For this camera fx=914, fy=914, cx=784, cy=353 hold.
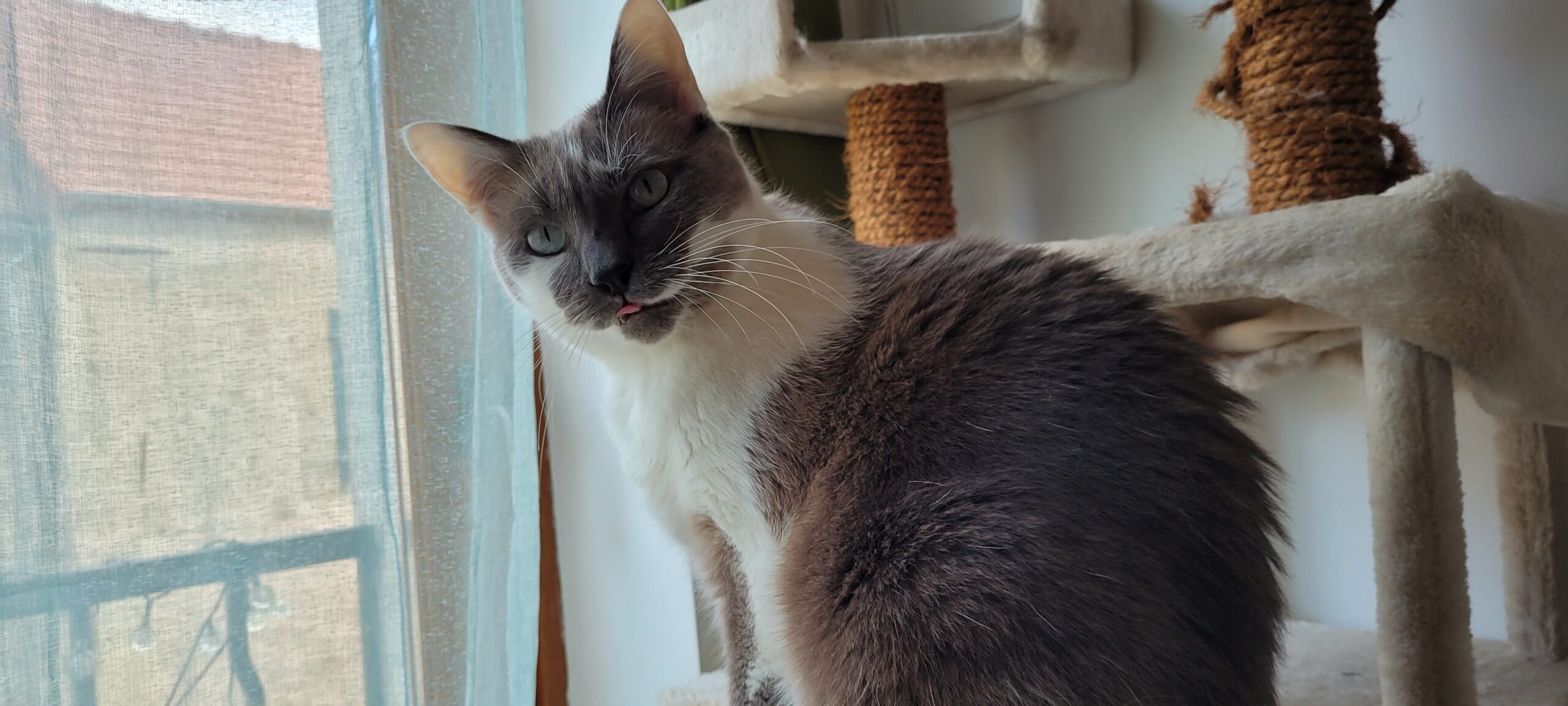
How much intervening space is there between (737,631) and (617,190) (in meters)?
0.48

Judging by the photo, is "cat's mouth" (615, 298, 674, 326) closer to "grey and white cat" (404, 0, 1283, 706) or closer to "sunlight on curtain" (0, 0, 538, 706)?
"grey and white cat" (404, 0, 1283, 706)

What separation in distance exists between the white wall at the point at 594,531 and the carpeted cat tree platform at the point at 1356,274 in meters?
0.34

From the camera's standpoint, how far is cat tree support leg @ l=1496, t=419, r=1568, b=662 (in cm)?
115

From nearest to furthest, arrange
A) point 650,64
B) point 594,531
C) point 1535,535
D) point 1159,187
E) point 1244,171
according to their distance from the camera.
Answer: point 650,64, point 1535,535, point 1244,171, point 1159,187, point 594,531

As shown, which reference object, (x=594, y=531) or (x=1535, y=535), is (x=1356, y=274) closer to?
(x=1535, y=535)

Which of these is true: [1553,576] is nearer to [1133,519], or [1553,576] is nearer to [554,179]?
[1133,519]

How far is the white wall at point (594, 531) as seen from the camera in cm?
163

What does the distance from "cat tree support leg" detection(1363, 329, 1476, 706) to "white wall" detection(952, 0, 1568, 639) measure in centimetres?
47

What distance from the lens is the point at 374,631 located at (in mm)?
1118

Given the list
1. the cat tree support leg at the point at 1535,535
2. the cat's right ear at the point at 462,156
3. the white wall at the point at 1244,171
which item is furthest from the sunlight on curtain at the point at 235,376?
the cat tree support leg at the point at 1535,535

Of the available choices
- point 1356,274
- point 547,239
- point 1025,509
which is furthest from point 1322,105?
point 547,239

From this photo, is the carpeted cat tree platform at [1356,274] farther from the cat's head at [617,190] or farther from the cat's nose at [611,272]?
the cat's nose at [611,272]

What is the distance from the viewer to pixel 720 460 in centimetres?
93

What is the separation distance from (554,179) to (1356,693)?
109 cm
